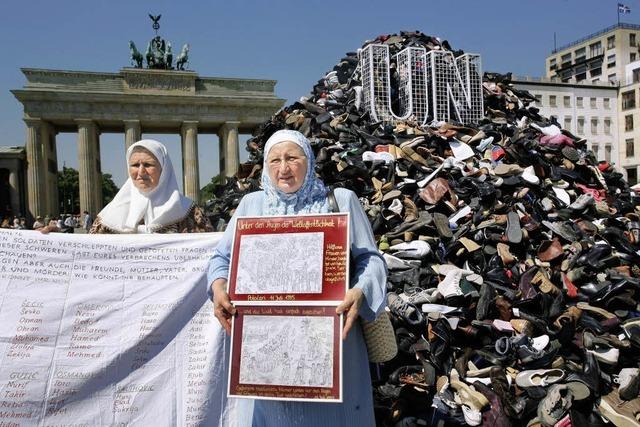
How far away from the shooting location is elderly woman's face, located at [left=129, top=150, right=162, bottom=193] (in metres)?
2.83

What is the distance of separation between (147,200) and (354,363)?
1566 mm

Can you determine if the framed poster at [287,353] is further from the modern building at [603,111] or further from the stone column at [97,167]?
the modern building at [603,111]

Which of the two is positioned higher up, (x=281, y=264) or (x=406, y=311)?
(x=281, y=264)

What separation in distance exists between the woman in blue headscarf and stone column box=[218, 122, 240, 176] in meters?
40.5

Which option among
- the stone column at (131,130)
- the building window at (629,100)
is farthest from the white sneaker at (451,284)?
the building window at (629,100)

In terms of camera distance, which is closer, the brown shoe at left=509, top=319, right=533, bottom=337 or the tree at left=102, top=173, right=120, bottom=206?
the brown shoe at left=509, top=319, right=533, bottom=337

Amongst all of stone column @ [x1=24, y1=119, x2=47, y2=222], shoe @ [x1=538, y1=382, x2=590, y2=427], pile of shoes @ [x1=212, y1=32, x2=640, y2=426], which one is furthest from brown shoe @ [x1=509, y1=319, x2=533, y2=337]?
stone column @ [x1=24, y1=119, x2=47, y2=222]

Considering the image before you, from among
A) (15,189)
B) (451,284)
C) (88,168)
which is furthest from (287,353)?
(15,189)

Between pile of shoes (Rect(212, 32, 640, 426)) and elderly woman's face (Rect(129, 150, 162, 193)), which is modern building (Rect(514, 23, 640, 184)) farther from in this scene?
elderly woman's face (Rect(129, 150, 162, 193))

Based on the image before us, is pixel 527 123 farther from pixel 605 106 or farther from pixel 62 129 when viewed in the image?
pixel 605 106

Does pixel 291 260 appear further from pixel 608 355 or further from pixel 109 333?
pixel 608 355

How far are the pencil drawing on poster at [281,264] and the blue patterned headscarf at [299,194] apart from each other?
0.15 m

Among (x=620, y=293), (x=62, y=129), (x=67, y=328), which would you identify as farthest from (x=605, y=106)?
(x=67, y=328)

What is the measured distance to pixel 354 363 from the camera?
2033 mm
